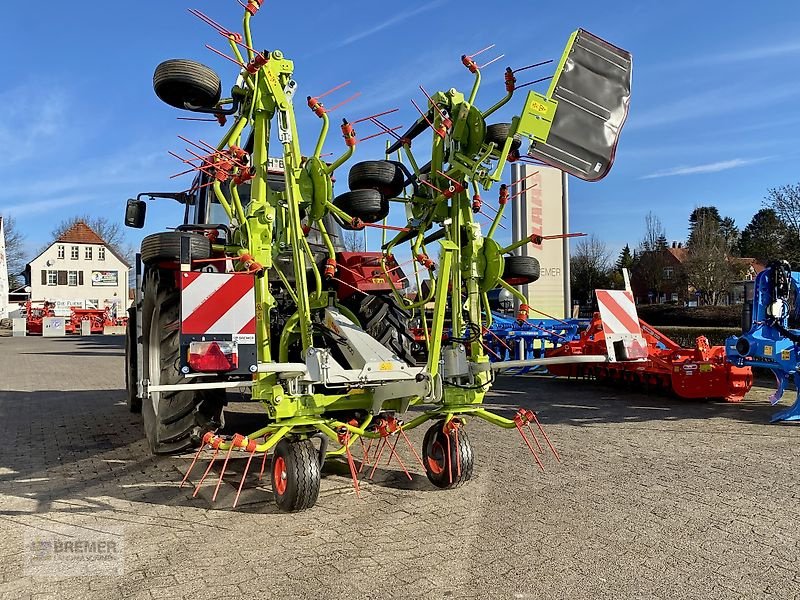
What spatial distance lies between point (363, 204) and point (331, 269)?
494 millimetres

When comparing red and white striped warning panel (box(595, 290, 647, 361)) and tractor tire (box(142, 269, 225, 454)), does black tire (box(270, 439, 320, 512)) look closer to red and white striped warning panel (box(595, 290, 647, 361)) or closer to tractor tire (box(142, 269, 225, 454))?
tractor tire (box(142, 269, 225, 454))

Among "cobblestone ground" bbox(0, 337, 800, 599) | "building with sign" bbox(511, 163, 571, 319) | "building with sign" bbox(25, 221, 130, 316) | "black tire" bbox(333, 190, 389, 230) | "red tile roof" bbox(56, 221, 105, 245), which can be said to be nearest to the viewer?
"cobblestone ground" bbox(0, 337, 800, 599)

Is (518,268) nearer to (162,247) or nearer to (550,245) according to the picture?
(162,247)

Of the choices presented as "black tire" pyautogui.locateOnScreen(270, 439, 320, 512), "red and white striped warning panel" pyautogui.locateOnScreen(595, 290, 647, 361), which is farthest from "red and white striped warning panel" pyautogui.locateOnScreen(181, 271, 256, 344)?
"red and white striped warning panel" pyautogui.locateOnScreen(595, 290, 647, 361)

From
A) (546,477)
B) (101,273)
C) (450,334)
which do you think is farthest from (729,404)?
(101,273)

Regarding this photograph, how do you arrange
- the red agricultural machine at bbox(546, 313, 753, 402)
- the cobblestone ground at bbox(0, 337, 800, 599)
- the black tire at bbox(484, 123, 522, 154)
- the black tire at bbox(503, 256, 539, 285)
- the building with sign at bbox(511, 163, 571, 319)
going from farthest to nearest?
the building with sign at bbox(511, 163, 571, 319) < the red agricultural machine at bbox(546, 313, 753, 402) < the black tire at bbox(503, 256, 539, 285) < the black tire at bbox(484, 123, 522, 154) < the cobblestone ground at bbox(0, 337, 800, 599)

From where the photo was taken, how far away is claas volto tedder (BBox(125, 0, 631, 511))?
4.18 m

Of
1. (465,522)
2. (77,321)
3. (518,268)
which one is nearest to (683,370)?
(518,268)

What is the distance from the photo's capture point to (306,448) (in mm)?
4281

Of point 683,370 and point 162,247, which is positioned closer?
point 162,247

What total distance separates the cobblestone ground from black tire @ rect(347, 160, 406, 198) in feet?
6.88

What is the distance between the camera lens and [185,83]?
4320mm

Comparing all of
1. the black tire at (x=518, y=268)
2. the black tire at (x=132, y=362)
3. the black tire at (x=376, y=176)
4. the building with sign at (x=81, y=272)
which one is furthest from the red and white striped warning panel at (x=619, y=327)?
the building with sign at (x=81, y=272)

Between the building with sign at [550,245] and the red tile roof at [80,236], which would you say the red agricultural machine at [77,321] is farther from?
the building with sign at [550,245]
